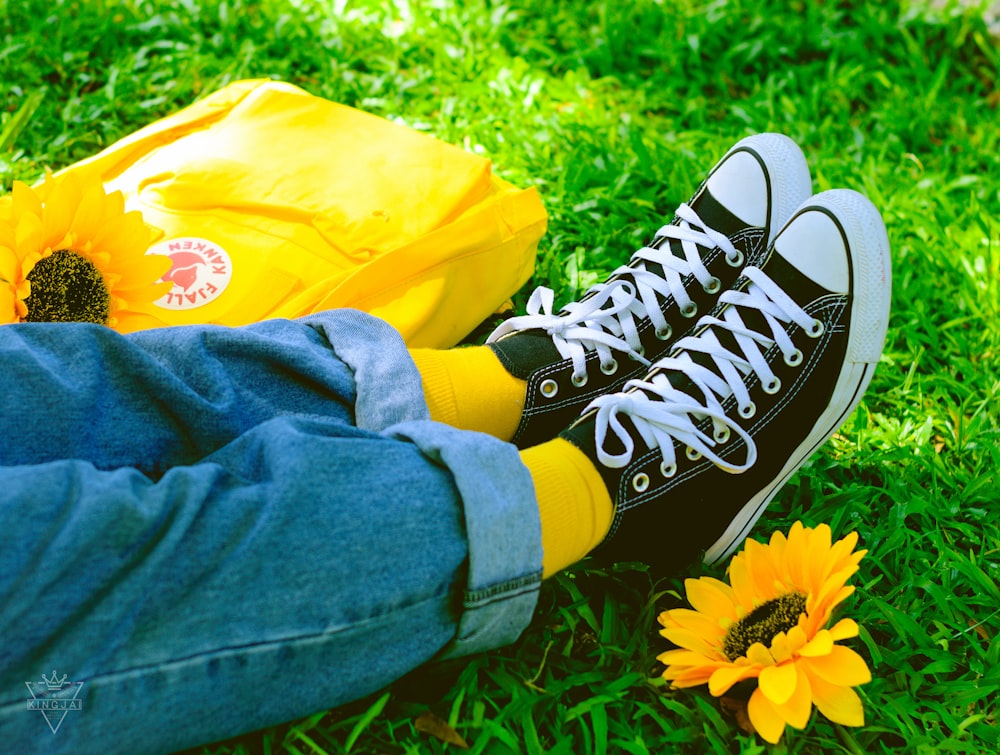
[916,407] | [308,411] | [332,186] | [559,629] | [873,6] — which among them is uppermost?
[873,6]

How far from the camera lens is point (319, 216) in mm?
1327

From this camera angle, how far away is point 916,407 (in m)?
1.41

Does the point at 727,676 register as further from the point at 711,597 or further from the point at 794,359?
the point at 794,359

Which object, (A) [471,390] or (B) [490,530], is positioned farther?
(A) [471,390]

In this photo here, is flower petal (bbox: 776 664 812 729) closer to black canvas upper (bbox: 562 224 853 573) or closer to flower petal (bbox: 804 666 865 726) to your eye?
flower petal (bbox: 804 666 865 726)

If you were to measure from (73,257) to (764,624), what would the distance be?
37.6 inches

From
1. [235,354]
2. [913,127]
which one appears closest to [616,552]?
[235,354]

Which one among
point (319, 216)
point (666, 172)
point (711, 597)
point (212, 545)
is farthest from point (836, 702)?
point (666, 172)

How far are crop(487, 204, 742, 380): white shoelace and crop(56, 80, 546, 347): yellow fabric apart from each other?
0.51ft

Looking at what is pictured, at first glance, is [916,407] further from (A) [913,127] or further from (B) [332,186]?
(B) [332,186]

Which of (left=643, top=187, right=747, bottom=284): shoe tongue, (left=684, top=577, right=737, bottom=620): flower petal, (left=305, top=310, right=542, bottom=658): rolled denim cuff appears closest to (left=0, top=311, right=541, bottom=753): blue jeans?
(left=305, top=310, right=542, bottom=658): rolled denim cuff

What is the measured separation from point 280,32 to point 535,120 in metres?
0.71

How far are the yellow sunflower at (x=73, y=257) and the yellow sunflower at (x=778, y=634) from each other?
2.64 ft

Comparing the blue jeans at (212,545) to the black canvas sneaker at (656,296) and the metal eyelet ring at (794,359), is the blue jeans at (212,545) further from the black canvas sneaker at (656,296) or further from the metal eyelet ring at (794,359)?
the metal eyelet ring at (794,359)
